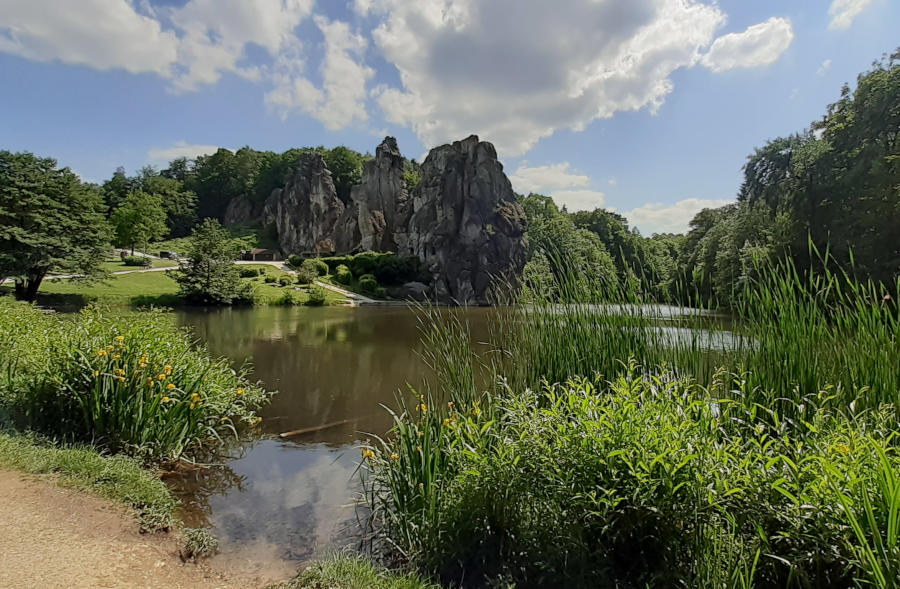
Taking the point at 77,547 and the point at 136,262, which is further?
the point at 136,262

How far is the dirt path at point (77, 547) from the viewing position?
2754mm

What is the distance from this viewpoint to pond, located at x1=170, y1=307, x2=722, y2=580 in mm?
3973

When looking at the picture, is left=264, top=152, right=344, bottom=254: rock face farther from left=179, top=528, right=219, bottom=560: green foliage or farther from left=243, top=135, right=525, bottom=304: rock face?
left=179, top=528, right=219, bottom=560: green foliage

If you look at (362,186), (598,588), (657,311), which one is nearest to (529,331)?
(657,311)

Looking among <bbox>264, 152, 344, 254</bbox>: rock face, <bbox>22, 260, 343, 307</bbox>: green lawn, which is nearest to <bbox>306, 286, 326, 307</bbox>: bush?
<bbox>22, 260, 343, 307</bbox>: green lawn

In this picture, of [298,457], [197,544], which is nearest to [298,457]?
[298,457]

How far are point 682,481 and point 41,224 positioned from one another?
31.8m

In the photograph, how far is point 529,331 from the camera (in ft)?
17.2

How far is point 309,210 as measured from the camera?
63438 millimetres

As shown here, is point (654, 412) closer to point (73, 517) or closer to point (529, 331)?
point (529, 331)

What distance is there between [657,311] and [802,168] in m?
25.9

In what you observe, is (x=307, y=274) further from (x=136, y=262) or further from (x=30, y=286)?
(x=30, y=286)

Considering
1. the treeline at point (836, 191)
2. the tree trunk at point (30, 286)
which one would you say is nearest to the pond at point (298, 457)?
the treeline at point (836, 191)

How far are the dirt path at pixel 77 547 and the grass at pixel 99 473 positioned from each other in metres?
0.13
